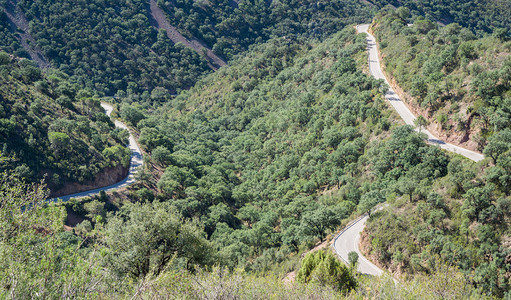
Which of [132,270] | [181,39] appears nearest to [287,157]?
[132,270]

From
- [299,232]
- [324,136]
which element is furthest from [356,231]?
[324,136]

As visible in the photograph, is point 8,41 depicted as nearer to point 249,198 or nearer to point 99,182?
point 99,182

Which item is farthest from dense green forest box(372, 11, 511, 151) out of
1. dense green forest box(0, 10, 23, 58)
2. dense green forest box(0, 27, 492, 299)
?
dense green forest box(0, 10, 23, 58)

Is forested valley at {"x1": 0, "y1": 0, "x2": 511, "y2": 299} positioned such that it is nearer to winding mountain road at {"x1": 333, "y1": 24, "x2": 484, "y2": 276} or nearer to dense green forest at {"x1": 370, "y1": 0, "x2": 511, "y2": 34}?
winding mountain road at {"x1": 333, "y1": 24, "x2": 484, "y2": 276}

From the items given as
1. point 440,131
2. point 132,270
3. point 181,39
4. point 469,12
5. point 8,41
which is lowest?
point 469,12

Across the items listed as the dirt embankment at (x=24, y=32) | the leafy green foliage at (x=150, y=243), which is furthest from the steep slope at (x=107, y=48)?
the leafy green foliage at (x=150, y=243)

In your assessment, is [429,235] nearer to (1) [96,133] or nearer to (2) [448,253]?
(2) [448,253]
